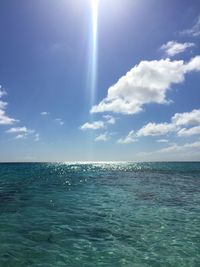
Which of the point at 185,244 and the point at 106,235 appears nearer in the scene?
the point at 185,244

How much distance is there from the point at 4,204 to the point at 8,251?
12.7 m

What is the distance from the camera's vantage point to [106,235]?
1541cm

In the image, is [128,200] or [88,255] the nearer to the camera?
[88,255]

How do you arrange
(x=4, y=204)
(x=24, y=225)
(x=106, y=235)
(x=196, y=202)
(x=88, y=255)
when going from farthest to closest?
(x=196, y=202), (x=4, y=204), (x=24, y=225), (x=106, y=235), (x=88, y=255)

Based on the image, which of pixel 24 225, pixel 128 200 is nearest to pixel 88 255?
pixel 24 225

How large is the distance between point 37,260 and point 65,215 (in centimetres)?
889

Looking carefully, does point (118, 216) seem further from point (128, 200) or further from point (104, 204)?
point (128, 200)

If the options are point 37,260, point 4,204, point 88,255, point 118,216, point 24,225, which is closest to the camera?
point 37,260

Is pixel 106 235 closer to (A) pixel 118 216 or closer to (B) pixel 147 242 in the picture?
(B) pixel 147 242

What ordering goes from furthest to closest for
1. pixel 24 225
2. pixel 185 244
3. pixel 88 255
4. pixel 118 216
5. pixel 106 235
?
1. pixel 118 216
2. pixel 24 225
3. pixel 106 235
4. pixel 185 244
5. pixel 88 255

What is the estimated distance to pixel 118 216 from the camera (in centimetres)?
2036

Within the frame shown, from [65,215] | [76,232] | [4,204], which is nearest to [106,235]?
[76,232]

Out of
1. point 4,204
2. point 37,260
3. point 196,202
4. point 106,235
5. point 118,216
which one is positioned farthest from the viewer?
point 196,202

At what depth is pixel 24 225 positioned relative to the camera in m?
17.4
